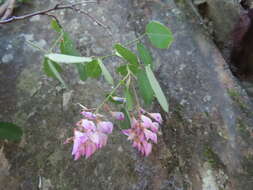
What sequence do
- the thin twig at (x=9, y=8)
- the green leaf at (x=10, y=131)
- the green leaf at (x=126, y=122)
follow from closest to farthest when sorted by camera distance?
the green leaf at (x=126, y=122) → the green leaf at (x=10, y=131) → the thin twig at (x=9, y=8)

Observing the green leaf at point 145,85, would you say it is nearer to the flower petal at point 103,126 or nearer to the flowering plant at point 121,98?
the flowering plant at point 121,98

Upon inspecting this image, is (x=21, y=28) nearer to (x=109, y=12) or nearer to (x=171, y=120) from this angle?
(x=109, y=12)

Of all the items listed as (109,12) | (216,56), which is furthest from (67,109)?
(216,56)

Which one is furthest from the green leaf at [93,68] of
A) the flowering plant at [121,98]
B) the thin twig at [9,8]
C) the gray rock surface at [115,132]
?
the thin twig at [9,8]

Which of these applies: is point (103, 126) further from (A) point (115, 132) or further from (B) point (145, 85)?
(A) point (115, 132)

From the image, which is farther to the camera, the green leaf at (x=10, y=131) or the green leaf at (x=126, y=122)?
the green leaf at (x=10, y=131)

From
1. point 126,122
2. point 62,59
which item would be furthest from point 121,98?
point 62,59

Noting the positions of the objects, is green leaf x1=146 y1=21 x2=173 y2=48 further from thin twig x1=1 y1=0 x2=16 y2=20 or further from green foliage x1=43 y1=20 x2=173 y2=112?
thin twig x1=1 y1=0 x2=16 y2=20
